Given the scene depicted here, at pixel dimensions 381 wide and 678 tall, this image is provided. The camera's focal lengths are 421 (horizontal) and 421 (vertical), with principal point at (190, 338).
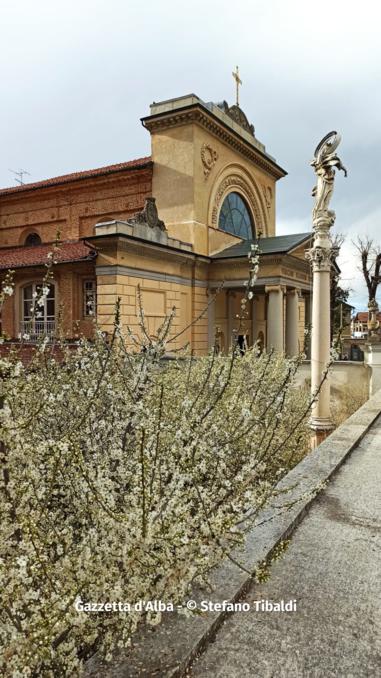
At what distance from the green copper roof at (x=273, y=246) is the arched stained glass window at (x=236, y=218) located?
4.60 ft

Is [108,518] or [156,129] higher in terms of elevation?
[156,129]

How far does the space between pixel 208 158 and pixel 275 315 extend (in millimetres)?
7530

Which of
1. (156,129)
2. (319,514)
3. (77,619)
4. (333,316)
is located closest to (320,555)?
(319,514)

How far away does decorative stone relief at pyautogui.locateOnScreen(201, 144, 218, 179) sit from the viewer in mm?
18281

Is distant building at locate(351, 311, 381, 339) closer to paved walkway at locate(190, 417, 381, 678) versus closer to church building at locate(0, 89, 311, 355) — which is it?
church building at locate(0, 89, 311, 355)

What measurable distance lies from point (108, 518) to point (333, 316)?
3315cm

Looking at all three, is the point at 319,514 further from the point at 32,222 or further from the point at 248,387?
the point at 32,222

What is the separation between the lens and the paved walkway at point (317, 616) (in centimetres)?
215

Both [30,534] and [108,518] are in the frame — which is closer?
[30,534]

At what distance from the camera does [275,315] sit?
18.0 m

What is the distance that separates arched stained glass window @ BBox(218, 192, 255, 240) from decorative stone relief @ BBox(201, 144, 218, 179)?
91.6 inches

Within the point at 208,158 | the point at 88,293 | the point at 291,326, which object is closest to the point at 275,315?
the point at 291,326

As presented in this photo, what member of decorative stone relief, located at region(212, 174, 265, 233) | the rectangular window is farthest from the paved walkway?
decorative stone relief, located at region(212, 174, 265, 233)

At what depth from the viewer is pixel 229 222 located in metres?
21.3
